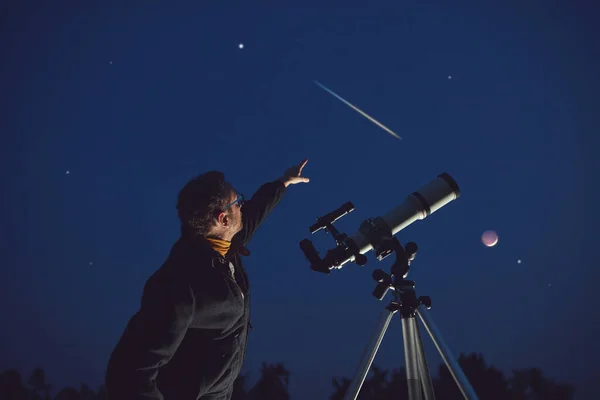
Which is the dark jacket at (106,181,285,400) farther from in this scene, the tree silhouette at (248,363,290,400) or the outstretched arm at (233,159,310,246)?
the tree silhouette at (248,363,290,400)

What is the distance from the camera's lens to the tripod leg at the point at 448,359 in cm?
202

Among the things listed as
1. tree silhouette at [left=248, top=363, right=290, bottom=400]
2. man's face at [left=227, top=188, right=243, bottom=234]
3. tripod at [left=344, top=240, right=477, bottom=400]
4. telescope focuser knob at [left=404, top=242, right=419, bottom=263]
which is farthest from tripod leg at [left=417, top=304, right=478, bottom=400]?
tree silhouette at [left=248, top=363, right=290, bottom=400]

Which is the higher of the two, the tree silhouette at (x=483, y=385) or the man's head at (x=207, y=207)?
the man's head at (x=207, y=207)

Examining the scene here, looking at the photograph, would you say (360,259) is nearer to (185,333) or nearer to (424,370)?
(424,370)

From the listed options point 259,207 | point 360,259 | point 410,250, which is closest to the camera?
point 410,250

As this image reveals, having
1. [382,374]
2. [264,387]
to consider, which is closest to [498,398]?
[382,374]

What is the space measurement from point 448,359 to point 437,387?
15611 mm

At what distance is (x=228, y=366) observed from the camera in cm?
231

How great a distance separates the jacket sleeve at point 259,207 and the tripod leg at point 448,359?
161 cm

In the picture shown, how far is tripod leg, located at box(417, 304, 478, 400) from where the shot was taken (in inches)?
79.4

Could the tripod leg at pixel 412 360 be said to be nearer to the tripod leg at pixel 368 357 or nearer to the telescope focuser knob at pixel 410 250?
the tripod leg at pixel 368 357

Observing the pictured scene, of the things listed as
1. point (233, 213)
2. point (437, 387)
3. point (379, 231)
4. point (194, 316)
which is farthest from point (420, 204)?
point (437, 387)

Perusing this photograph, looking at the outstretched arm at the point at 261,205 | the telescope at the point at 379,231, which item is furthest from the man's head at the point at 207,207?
the telescope at the point at 379,231

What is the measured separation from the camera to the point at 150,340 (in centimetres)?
179
